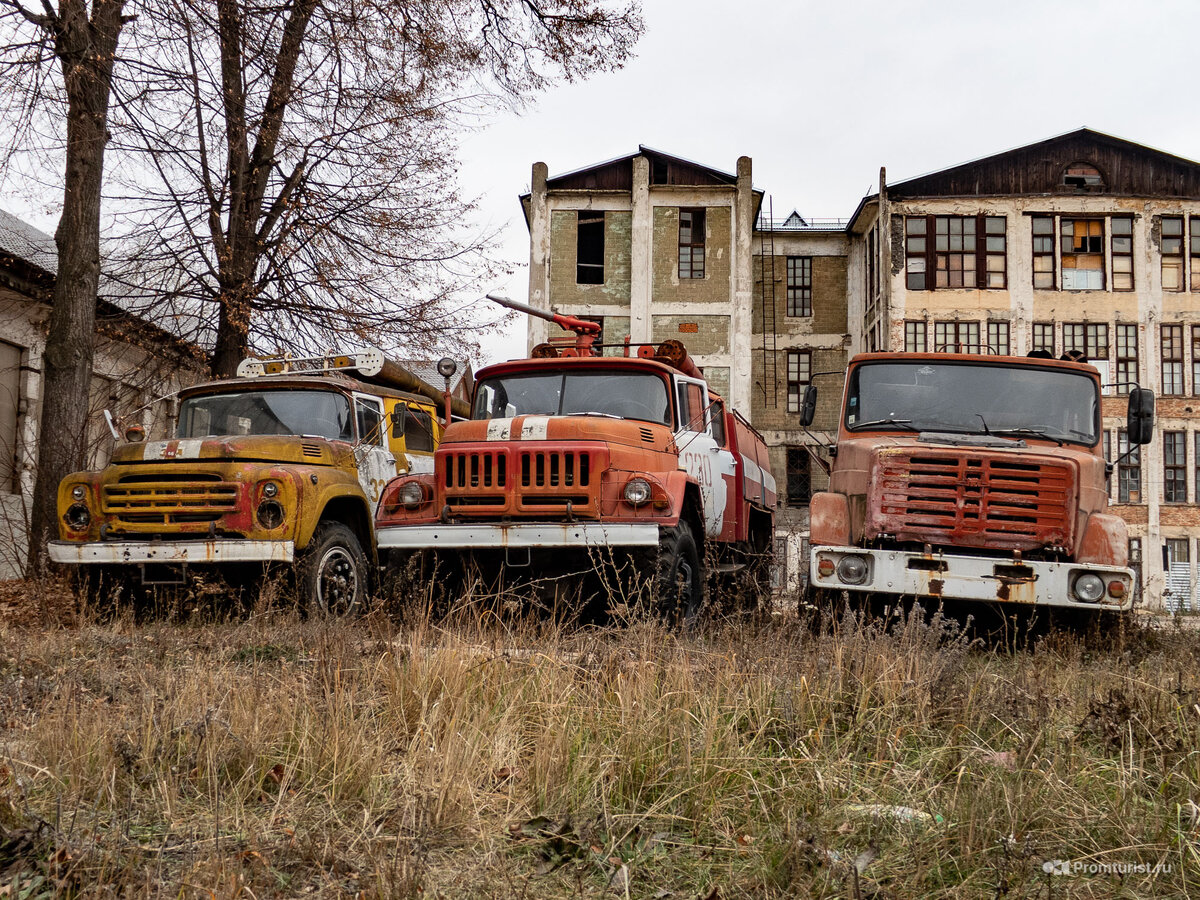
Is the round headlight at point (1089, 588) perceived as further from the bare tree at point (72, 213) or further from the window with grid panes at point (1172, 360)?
the window with grid panes at point (1172, 360)

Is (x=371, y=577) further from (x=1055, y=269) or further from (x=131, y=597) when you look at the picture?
(x=1055, y=269)

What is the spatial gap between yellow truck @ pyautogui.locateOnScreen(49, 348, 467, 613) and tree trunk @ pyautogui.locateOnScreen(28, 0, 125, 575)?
1074 millimetres

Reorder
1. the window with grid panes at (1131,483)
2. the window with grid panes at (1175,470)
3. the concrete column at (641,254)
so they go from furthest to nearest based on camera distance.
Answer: the concrete column at (641,254) < the window with grid panes at (1175,470) < the window with grid panes at (1131,483)

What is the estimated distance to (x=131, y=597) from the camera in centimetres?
830

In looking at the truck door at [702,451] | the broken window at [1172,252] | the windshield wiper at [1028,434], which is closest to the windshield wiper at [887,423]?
the windshield wiper at [1028,434]

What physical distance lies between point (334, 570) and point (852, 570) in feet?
13.8

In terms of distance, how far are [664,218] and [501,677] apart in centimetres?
2836

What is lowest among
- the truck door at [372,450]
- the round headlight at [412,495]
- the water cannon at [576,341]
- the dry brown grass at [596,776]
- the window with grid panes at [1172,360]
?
the dry brown grass at [596,776]

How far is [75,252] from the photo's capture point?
10328 millimetres

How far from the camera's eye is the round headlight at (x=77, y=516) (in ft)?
27.8

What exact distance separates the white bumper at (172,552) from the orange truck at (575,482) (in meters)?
0.82

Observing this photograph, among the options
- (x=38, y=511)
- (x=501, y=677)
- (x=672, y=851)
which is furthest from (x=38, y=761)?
(x=38, y=511)

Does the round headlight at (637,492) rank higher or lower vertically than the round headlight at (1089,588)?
higher

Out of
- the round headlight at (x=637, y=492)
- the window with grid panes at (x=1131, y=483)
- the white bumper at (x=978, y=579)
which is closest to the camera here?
the white bumper at (x=978, y=579)
